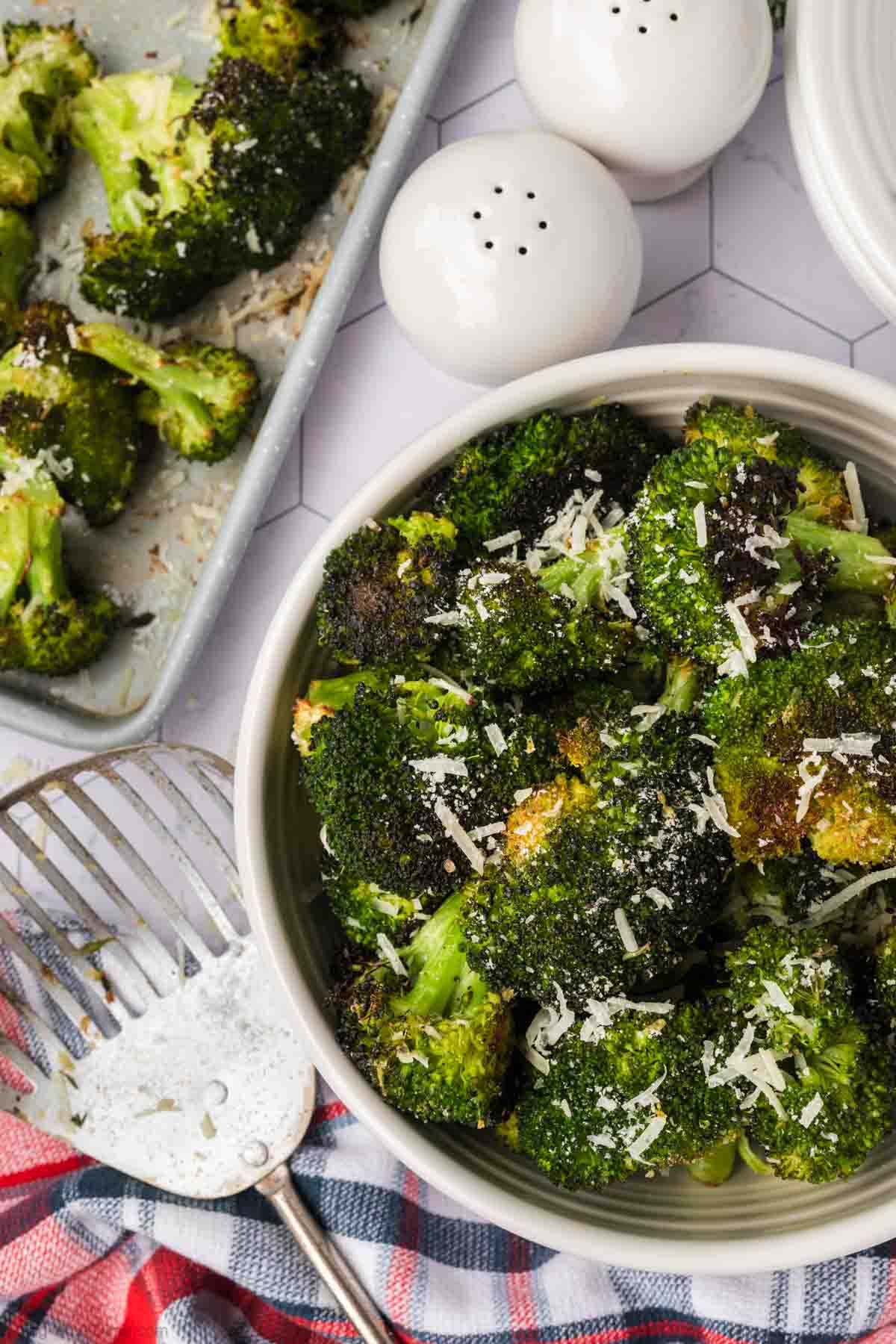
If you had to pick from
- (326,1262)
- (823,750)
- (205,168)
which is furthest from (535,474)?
(326,1262)

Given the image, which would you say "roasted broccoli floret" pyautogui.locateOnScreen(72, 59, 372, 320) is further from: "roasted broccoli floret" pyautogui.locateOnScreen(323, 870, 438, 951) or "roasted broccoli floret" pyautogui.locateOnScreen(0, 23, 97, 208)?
"roasted broccoli floret" pyautogui.locateOnScreen(323, 870, 438, 951)

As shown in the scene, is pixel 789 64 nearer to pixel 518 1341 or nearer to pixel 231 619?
pixel 231 619

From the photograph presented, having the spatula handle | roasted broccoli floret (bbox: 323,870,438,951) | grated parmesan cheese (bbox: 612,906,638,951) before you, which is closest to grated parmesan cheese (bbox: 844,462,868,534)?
grated parmesan cheese (bbox: 612,906,638,951)

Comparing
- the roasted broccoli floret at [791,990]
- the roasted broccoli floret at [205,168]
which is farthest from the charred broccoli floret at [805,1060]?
the roasted broccoli floret at [205,168]

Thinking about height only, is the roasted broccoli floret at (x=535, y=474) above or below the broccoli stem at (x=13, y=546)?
below

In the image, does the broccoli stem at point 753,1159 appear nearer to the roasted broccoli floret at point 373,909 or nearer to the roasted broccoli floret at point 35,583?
the roasted broccoli floret at point 373,909

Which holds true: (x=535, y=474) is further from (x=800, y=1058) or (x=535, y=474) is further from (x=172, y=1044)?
(x=172, y=1044)

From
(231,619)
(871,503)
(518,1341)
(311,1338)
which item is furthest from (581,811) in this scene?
(311,1338)

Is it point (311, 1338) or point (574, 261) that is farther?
point (311, 1338)
